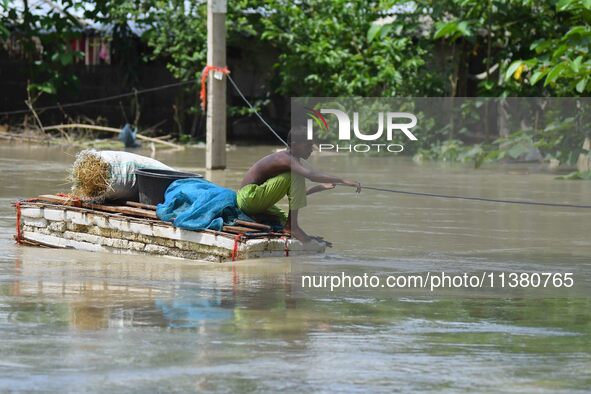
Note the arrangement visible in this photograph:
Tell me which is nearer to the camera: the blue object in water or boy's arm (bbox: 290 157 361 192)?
boy's arm (bbox: 290 157 361 192)

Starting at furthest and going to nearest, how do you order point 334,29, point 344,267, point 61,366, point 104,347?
point 334,29 → point 344,267 → point 104,347 → point 61,366

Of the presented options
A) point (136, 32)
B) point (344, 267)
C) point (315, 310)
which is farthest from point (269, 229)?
point (136, 32)

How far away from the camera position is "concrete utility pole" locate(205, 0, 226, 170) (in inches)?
712

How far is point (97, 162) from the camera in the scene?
1070 cm

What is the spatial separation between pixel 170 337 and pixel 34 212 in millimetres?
4684

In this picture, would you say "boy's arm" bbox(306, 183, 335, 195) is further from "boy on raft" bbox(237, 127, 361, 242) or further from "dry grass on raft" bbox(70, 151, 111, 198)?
"dry grass on raft" bbox(70, 151, 111, 198)

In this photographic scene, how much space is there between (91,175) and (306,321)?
3935 mm

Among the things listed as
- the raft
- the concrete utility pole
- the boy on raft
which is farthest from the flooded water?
the concrete utility pole

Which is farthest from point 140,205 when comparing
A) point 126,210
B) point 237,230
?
point 237,230

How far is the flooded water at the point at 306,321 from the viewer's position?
5.94 meters

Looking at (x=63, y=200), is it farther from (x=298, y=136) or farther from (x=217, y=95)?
(x=217, y=95)

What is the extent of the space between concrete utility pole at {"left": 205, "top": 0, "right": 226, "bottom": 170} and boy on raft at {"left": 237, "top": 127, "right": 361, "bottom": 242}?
8.22 m

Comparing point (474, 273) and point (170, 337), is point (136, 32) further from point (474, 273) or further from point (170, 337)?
point (170, 337)

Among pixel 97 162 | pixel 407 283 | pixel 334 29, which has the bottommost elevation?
pixel 407 283
